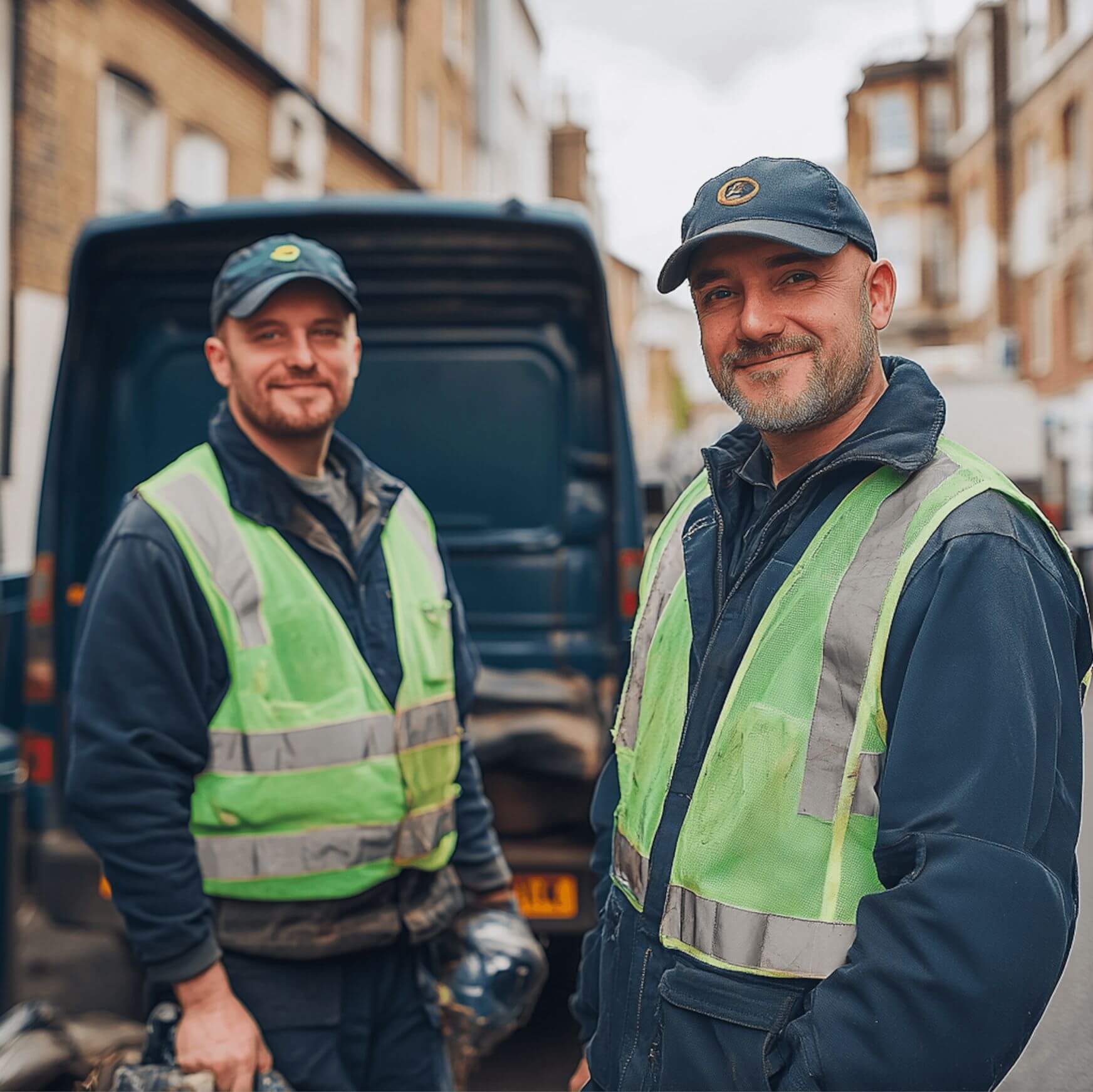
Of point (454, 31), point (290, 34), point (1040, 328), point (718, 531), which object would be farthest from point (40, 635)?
point (1040, 328)

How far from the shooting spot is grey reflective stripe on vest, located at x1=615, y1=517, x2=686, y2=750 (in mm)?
1947

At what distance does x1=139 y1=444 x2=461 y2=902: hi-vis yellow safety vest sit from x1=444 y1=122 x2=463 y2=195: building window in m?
18.2

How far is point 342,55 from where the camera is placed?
1479 cm

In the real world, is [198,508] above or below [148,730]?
above

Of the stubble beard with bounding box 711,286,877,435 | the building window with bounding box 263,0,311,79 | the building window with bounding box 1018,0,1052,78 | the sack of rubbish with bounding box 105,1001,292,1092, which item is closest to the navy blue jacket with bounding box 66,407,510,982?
the sack of rubbish with bounding box 105,1001,292,1092

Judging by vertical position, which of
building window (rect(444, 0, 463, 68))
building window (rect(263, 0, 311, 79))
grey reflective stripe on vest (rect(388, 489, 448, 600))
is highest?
building window (rect(444, 0, 463, 68))

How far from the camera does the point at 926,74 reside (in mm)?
40875

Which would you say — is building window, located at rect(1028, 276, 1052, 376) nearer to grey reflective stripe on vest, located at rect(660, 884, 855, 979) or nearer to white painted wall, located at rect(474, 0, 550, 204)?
white painted wall, located at rect(474, 0, 550, 204)

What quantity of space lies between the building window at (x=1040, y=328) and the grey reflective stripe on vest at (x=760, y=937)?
97.3 feet

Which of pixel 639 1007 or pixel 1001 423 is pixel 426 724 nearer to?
pixel 639 1007

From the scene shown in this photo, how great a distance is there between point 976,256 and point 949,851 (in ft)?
126

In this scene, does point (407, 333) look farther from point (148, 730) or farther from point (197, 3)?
point (197, 3)

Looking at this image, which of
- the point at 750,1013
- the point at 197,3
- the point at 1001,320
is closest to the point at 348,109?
the point at 197,3

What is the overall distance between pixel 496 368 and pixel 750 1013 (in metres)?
2.88
